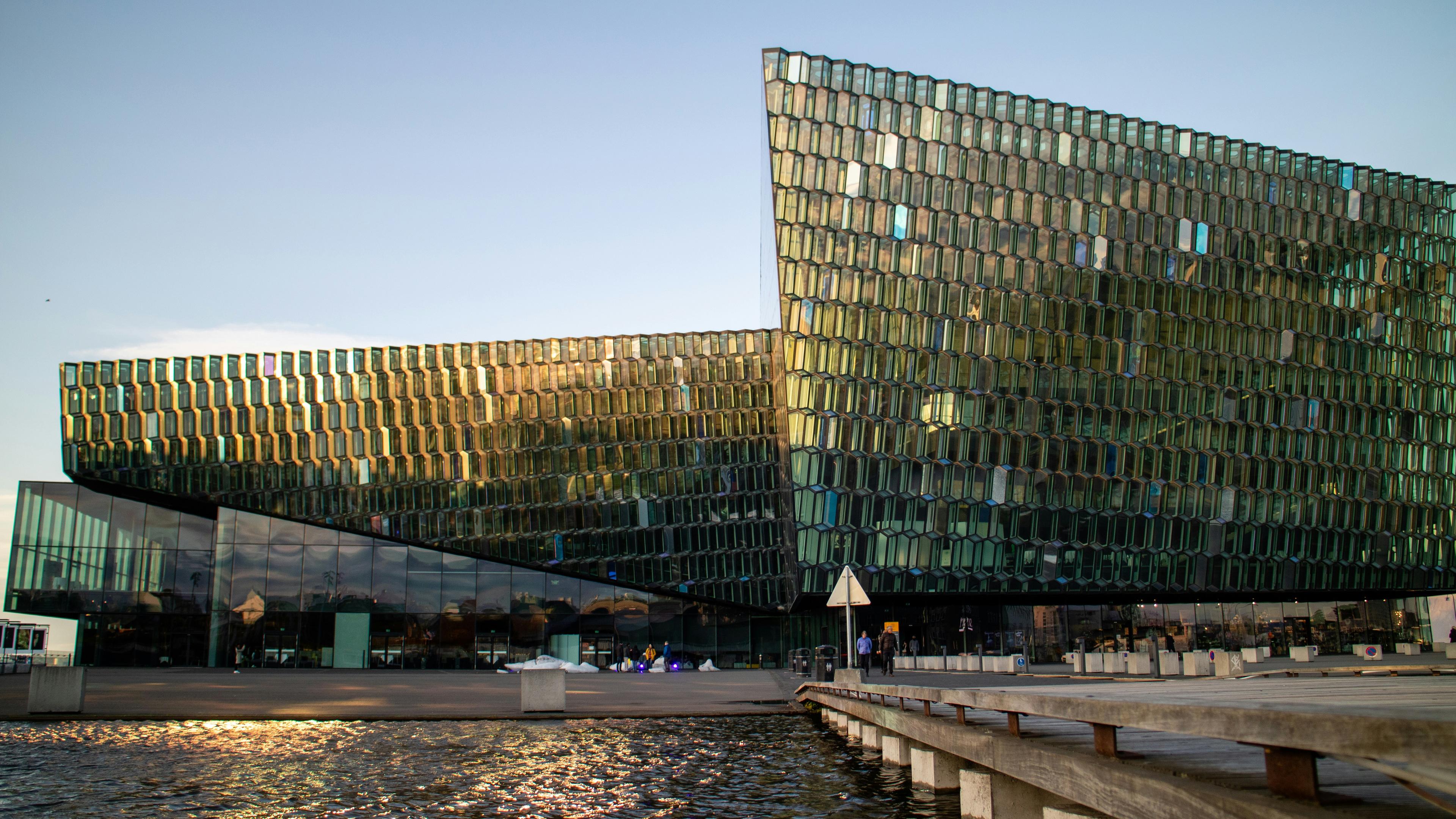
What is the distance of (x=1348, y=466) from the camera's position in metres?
55.5

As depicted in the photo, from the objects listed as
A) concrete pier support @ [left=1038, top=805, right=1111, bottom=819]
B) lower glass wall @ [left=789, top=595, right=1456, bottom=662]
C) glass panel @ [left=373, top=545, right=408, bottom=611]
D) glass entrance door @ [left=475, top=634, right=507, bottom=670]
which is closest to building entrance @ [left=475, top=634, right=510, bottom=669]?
glass entrance door @ [left=475, top=634, right=507, bottom=670]

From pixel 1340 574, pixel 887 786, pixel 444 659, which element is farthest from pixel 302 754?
pixel 1340 574

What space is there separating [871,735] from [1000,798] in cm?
714

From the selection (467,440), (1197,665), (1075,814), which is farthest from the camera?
(467,440)

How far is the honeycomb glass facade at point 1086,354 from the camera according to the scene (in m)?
48.0

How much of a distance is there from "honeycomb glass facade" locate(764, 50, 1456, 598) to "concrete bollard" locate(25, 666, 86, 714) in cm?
3122

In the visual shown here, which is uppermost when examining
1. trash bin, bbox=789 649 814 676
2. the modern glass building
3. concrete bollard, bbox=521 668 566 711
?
the modern glass building

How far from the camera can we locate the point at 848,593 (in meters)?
17.5

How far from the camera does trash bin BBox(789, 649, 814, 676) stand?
42.6 metres

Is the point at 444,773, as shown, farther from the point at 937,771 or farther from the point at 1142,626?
the point at 1142,626

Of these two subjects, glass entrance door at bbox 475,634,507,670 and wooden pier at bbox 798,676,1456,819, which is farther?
glass entrance door at bbox 475,634,507,670

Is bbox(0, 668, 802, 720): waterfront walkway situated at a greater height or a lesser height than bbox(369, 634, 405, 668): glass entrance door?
greater

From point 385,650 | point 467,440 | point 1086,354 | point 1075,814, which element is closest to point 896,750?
point 1075,814

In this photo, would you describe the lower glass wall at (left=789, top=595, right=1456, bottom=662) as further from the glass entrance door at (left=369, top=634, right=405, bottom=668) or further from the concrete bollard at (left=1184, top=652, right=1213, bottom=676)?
the concrete bollard at (left=1184, top=652, right=1213, bottom=676)
